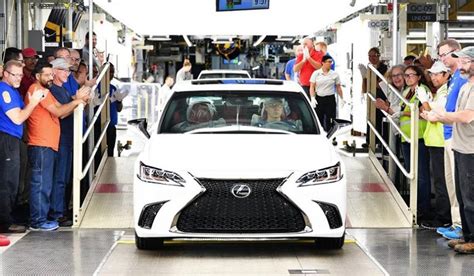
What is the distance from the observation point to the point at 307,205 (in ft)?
26.2

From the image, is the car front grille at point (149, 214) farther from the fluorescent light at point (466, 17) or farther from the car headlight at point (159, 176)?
the fluorescent light at point (466, 17)

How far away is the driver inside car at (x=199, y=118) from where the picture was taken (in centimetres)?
897

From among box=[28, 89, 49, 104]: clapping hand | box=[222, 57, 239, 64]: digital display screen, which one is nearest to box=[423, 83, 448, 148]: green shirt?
box=[28, 89, 49, 104]: clapping hand

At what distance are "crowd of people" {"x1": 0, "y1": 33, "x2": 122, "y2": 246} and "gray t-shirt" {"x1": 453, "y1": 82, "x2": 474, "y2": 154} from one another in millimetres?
3777

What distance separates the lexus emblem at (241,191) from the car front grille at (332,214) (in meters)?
0.63

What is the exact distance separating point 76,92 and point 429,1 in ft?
26.0

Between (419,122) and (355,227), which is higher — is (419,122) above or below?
above

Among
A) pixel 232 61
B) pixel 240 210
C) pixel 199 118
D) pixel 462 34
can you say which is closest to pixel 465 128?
pixel 240 210

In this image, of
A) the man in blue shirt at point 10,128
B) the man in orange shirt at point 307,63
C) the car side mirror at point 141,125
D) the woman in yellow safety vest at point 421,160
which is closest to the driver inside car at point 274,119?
the car side mirror at point 141,125

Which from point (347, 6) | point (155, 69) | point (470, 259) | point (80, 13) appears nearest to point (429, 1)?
point (347, 6)

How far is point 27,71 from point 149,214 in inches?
149

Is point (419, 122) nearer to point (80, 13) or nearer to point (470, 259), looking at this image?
point (470, 259)

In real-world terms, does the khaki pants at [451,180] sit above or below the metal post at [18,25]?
below

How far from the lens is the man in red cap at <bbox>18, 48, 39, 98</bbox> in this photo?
10750 millimetres
